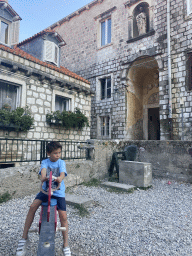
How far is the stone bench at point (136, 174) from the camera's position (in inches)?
218

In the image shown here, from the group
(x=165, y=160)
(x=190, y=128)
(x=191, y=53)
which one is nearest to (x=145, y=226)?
(x=165, y=160)

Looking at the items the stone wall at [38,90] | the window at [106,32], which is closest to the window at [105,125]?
the stone wall at [38,90]

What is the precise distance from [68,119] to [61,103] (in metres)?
1.16

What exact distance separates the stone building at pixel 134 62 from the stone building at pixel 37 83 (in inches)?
141

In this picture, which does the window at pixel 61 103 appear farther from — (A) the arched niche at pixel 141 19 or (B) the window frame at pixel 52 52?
(A) the arched niche at pixel 141 19

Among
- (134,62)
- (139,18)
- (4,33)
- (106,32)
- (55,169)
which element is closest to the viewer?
(55,169)

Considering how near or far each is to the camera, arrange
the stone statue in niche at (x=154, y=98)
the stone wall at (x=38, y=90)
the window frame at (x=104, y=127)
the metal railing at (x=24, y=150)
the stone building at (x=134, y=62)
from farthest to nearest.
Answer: the stone statue in niche at (x=154, y=98) → the window frame at (x=104, y=127) → the stone building at (x=134, y=62) → the stone wall at (x=38, y=90) → the metal railing at (x=24, y=150)

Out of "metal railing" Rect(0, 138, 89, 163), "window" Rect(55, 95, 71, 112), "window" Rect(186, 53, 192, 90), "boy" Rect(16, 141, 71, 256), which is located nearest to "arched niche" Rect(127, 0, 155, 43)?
"window" Rect(186, 53, 192, 90)

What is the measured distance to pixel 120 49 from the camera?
42.5 feet

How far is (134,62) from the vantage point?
12453 mm

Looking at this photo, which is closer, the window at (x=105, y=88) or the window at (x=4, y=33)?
the window at (x=4, y=33)

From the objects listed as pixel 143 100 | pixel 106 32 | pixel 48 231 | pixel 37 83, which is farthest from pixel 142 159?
pixel 106 32

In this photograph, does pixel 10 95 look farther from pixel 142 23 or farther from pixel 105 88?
pixel 142 23

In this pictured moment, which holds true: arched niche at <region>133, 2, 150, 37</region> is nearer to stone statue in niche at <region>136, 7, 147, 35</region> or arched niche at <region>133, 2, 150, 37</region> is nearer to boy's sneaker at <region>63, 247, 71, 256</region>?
stone statue in niche at <region>136, 7, 147, 35</region>
